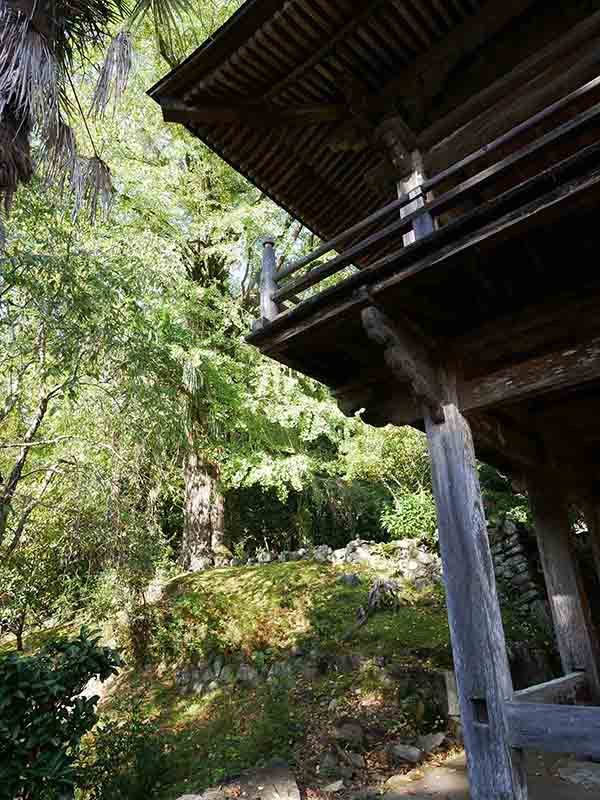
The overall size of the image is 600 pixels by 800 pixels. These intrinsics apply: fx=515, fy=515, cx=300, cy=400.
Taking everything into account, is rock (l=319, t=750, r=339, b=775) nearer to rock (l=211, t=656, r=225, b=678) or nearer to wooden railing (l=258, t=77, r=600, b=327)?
rock (l=211, t=656, r=225, b=678)

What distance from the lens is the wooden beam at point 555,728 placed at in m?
3.06

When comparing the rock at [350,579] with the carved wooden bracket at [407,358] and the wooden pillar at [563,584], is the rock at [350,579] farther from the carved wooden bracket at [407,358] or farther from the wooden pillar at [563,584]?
the carved wooden bracket at [407,358]

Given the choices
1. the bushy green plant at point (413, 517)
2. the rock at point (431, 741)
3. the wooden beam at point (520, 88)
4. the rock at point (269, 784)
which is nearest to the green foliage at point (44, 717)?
the rock at point (269, 784)

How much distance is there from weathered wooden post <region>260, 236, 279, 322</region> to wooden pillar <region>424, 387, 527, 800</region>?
161cm

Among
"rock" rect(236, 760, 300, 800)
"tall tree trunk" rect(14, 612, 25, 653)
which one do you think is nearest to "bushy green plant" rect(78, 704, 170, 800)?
"rock" rect(236, 760, 300, 800)

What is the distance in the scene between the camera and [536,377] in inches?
151

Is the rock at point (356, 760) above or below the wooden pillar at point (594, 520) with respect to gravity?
below

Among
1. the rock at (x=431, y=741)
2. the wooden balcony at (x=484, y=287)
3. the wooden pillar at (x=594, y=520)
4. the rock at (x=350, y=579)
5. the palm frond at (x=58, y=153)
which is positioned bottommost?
the rock at (x=431, y=741)

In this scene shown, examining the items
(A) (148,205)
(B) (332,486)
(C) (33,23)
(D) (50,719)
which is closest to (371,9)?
(C) (33,23)

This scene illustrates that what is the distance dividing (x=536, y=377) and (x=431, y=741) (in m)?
4.65

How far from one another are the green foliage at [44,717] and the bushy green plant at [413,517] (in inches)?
401

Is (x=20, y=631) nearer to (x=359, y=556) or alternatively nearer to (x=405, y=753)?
Answer: (x=359, y=556)

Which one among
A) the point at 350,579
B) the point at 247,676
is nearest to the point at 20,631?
the point at 247,676

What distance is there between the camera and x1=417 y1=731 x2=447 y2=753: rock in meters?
5.88
